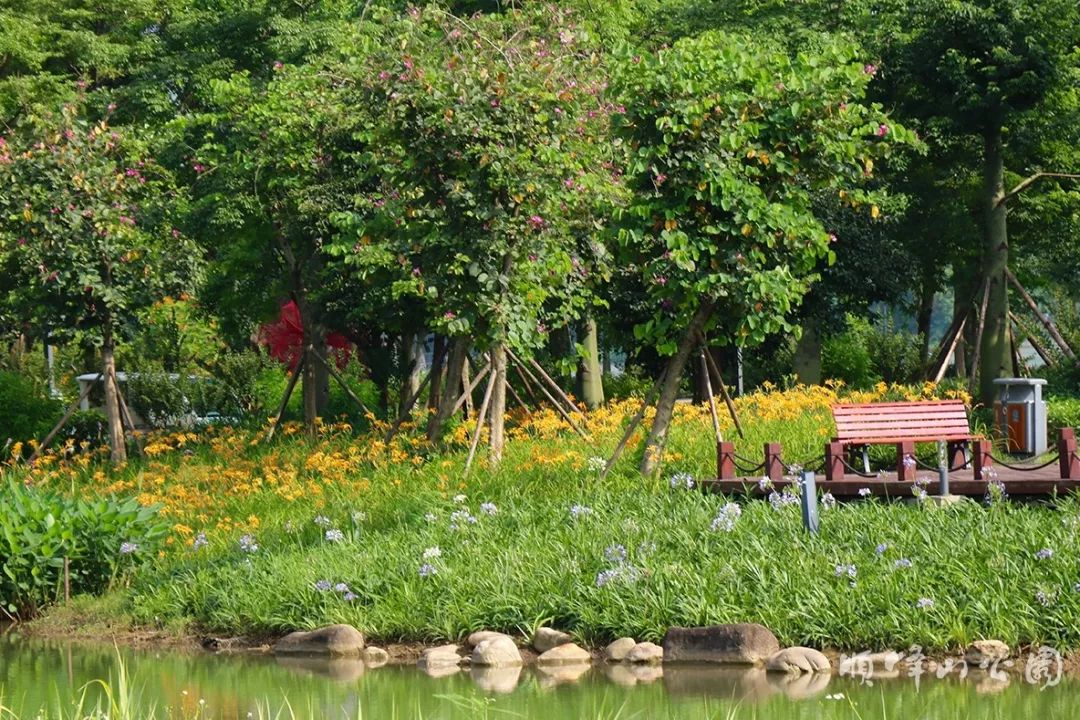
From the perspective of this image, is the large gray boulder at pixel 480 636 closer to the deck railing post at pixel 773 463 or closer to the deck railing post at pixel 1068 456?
the deck railing post at pixel 773 463

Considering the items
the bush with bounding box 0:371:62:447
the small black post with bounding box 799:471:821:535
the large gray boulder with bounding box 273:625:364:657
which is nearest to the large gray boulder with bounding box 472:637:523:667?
the large gray boulder with bounding box 273:625:364:657

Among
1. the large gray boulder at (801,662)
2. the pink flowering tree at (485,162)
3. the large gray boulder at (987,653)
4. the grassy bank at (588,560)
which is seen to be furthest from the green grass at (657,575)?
the pink flowering tree at (485,162)

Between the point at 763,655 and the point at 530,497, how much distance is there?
4.16m

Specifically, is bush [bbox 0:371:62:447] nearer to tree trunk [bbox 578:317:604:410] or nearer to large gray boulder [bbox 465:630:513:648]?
tree trunk [bbox 578:317:604:410]

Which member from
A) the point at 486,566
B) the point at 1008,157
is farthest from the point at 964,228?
the point at 486,566

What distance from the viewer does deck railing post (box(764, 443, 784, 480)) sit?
14.0 m

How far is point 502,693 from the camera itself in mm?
9984

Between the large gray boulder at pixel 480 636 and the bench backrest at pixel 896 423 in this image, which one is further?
the bench backrest at pixel 896 423

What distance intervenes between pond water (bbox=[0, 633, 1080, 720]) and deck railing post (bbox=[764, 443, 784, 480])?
377cm

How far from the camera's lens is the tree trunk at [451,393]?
18.3 meters

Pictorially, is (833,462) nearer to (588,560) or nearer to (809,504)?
(809,504)

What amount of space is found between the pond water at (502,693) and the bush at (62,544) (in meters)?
1.88

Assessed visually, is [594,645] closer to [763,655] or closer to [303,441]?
[763,655]

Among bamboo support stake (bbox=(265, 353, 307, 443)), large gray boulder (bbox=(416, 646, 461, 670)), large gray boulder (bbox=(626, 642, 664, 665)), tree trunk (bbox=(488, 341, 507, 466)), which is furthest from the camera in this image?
bamboo support stake (bbox=(265, 353, 307, 443))
